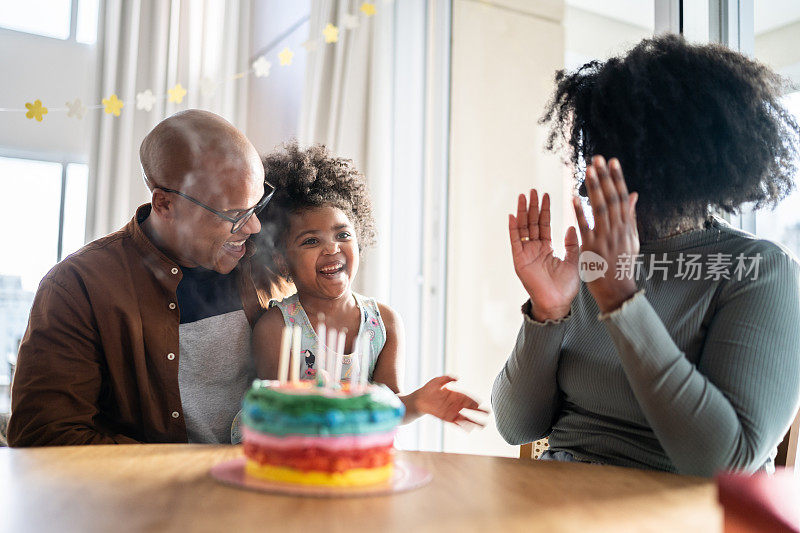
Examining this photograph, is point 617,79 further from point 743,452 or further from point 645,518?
point 645,518

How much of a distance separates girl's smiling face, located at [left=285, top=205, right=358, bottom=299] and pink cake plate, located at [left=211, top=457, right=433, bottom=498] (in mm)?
704

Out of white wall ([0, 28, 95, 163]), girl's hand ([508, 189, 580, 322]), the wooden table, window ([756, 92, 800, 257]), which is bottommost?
the wooden table

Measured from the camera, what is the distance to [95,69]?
225 cm

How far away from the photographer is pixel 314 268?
167cm

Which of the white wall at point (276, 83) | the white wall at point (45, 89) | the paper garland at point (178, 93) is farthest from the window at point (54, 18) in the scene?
the white wall at point (276, 83)

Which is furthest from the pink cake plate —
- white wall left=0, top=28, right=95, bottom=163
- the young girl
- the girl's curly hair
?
white wall left=0, top=28, right=95, bottom=163

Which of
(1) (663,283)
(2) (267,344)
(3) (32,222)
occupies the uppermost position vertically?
(3) (32,222)

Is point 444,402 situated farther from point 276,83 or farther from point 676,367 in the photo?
point 276,83

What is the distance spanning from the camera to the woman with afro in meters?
1.09

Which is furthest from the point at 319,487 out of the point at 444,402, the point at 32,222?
the point at 32,222

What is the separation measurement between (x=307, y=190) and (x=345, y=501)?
3.37 ft

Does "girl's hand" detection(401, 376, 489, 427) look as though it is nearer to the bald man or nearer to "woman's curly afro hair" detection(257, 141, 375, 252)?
the bald man

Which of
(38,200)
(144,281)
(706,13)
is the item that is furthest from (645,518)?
(38,200)

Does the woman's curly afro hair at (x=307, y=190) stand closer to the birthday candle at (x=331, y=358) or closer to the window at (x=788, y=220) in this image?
the birthday candle at (x=331, y=358)
